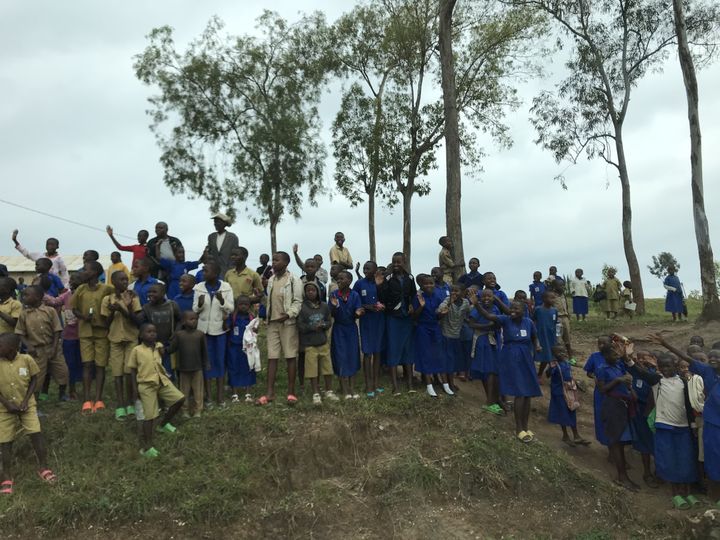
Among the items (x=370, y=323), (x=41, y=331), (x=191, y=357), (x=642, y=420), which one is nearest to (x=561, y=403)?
(x=642, y=420)

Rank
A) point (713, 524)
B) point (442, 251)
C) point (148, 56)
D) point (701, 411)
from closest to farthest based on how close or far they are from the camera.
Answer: point (713, 524), point (701, 411), point (442, 251), point (148, 56)

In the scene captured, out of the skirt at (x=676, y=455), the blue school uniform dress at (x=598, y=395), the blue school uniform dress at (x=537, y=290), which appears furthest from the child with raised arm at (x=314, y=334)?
the blue school uniform dress at (x=537, y=290)

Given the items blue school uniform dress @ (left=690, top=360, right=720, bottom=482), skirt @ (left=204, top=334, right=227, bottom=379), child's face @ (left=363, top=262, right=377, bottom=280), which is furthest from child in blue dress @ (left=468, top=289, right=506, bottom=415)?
skirt @ (left=204, top=334, right=227, bottom=379)

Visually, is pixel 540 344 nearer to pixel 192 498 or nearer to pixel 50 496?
pixel 192 498

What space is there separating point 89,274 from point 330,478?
13.6 feet

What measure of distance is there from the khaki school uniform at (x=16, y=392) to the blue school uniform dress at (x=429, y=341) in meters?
5.06

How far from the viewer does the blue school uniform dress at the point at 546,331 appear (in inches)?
384

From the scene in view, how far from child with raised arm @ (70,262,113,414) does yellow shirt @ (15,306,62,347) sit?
286mm

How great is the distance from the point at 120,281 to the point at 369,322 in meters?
3.46

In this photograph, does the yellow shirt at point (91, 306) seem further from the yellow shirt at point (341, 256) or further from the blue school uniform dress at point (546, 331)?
the blue school uniform dress at point (546, 331)

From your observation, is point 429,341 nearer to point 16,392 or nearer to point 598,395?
point 598,395

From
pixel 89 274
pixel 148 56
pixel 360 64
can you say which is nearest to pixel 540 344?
pixel 89 274

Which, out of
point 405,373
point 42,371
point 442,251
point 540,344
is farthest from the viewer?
point 442,251

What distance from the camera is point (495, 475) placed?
22.5ft
